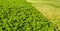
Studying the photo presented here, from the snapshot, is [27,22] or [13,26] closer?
[13,26]

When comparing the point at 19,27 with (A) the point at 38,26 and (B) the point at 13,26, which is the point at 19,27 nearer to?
(B) the point at 13,26

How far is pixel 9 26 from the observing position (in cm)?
750

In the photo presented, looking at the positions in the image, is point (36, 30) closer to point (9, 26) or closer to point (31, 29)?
point (31, 29)

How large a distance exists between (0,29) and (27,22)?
160 centimetres

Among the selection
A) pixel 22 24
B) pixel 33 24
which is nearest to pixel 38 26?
pixel 33 24

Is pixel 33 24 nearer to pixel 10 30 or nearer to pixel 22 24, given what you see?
pixel 22 24

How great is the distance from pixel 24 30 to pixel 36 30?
0.52 meters

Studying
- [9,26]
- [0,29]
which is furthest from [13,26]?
[0,29]

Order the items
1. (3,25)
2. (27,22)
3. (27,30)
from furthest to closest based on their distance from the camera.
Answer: (27,22), (3,25), (27,30)

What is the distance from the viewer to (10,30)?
275 inches

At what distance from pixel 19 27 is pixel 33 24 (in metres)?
0.68

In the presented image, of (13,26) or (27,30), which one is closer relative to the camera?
(27,30)

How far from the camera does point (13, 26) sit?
7512 mm

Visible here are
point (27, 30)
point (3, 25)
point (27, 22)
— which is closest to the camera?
point (27, 30)
